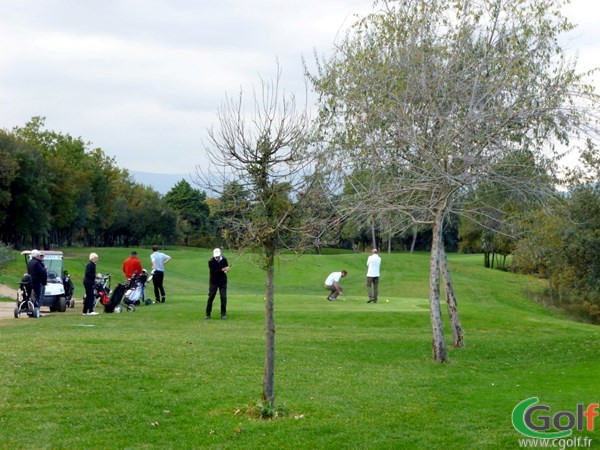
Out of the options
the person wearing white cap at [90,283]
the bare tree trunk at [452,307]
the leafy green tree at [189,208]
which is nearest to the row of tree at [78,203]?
the leafy green tree at [189,208]

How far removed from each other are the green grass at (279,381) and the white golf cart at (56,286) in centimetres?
185

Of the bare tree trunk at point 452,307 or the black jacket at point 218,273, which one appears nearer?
the bare tree trunk at point 452,307

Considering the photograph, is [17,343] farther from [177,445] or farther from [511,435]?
[511,435]

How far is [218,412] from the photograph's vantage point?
10.2 metres

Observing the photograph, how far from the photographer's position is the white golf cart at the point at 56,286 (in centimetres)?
2523

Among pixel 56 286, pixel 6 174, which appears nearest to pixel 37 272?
pixel 56 286

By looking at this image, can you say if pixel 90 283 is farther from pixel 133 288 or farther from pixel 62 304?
pixel 62 304

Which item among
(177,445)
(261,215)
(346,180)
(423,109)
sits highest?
(423,109)

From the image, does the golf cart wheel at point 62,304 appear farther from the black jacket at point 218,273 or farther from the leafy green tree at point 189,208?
the leafy green tree at point 189,208

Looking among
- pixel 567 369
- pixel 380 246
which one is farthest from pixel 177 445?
pixel 380 246

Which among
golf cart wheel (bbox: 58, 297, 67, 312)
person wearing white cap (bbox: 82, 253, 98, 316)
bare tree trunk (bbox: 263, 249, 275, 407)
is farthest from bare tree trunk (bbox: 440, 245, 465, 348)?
golf cart wheel (bbox: 58, 297, 67, 312)

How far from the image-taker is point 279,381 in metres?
12.4

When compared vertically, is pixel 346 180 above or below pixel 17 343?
above

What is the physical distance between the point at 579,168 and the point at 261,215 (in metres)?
17.8
